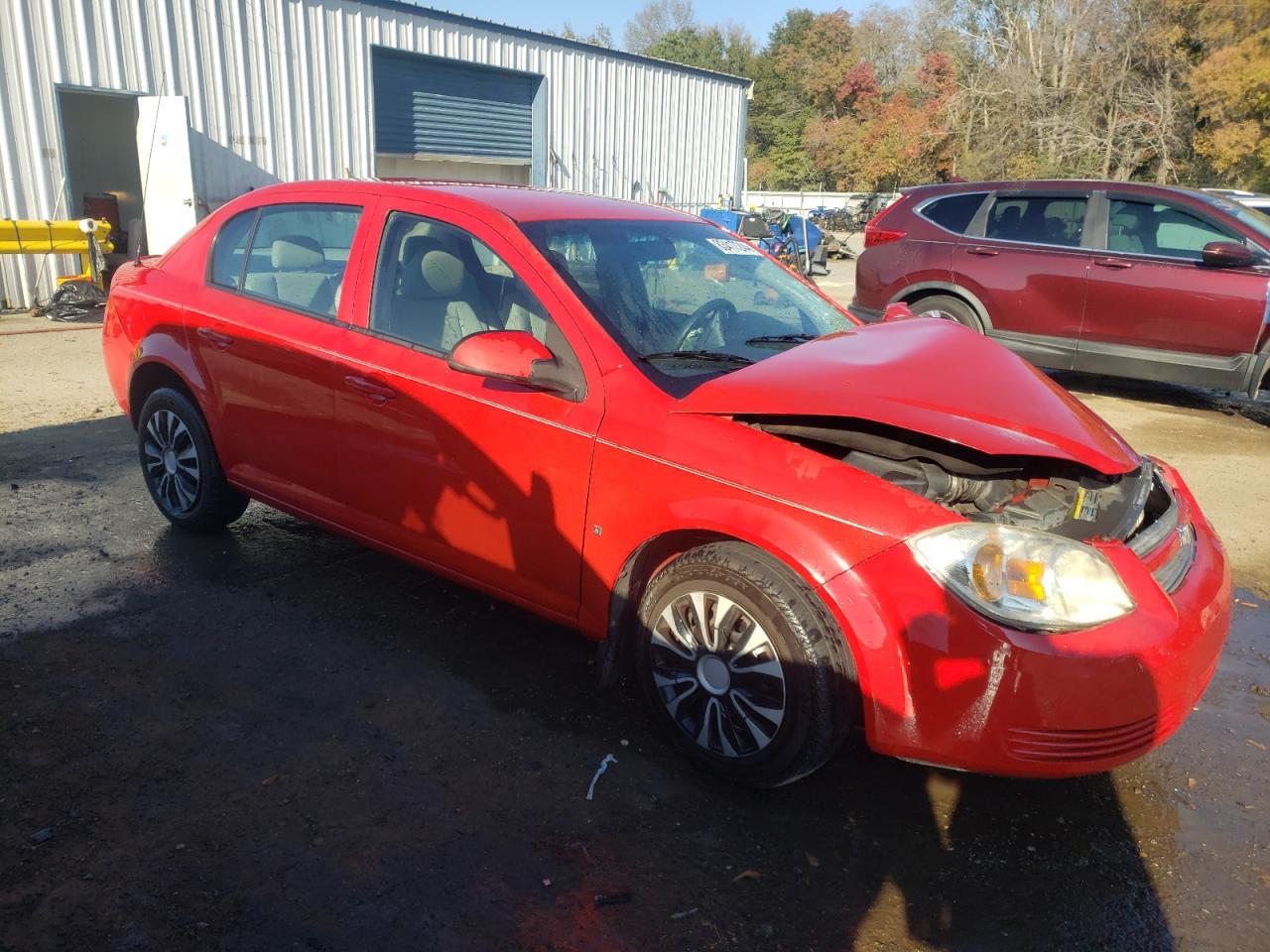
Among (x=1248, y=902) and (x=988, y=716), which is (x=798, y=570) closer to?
(x=988, y=716)

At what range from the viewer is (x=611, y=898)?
2402 mm

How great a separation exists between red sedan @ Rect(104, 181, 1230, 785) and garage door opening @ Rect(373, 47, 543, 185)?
13.0 meters

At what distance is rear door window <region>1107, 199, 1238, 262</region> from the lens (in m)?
7.54

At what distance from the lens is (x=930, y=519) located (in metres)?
2.49

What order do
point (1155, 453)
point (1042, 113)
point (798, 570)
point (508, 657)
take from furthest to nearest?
point (1042, 113)
point (1155, 453)
point (508, 657)
point (798, 570)

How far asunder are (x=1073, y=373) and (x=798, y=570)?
28.2ft

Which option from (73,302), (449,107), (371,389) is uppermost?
(449,107)

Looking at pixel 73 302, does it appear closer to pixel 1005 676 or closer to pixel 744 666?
pixel 744 666

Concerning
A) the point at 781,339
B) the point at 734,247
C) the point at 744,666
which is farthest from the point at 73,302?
the point at 744,666

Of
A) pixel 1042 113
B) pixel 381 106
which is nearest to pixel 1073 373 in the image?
pixel 381 106

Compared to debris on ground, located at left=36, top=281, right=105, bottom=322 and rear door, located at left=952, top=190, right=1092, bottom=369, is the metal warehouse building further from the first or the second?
rear door, located at left=952, top=190, right=1092, bottom=369

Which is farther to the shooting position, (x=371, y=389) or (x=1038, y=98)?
(x=1038, y=98)

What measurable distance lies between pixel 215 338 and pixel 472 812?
2.52 m

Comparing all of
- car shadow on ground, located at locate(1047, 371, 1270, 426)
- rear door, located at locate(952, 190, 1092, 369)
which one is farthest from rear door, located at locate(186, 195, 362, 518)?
car shadow on ground, located at locate(1047, 371, 1270, 426)
